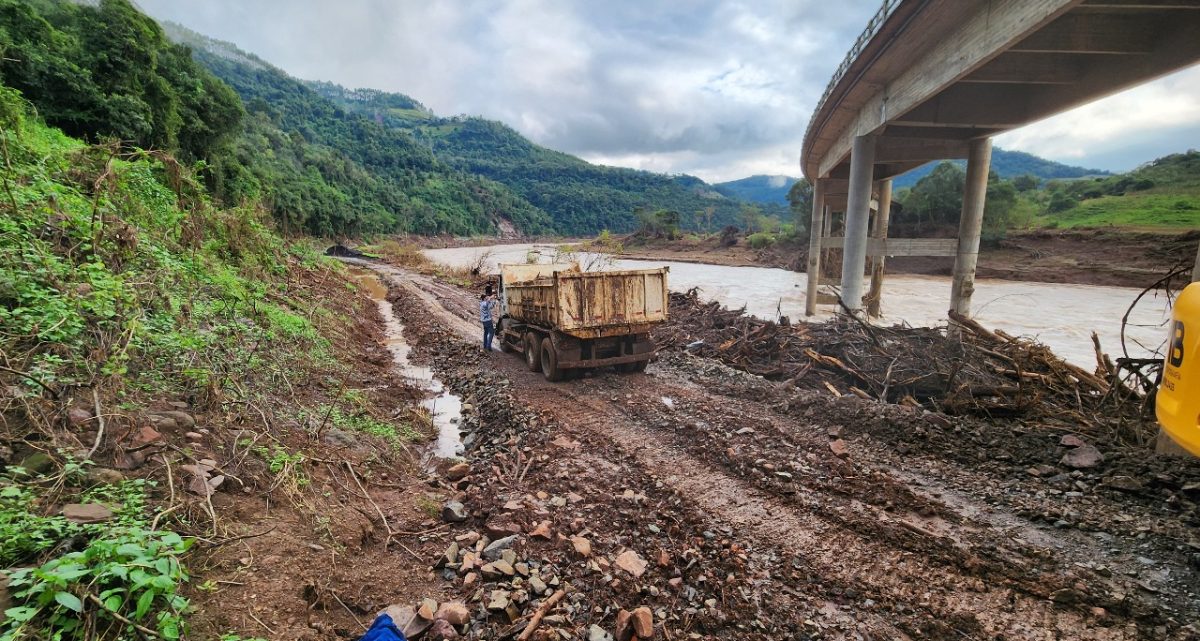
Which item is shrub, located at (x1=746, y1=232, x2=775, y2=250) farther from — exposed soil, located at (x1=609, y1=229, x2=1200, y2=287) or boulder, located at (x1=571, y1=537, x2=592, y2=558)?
boulder, located at (x1=571, y1=537, x2=592, y2=558)

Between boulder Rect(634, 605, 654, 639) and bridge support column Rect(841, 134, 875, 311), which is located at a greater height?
bridge support column Rect(841, 134, 875, 311)

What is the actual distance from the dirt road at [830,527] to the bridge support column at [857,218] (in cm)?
953

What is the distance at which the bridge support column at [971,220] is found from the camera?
1556 centimetres

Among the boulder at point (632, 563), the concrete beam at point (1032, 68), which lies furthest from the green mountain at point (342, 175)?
the concrete beam at point (1032, 68)

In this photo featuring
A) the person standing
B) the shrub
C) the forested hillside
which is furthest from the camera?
the shrub

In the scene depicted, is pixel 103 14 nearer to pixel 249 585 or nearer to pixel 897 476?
pixel 249 585

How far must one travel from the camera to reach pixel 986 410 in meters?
6.78

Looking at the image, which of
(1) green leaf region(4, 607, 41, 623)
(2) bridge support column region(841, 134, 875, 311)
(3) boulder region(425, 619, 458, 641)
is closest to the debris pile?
(2) bridge support column region(841, 134, 875, 311)

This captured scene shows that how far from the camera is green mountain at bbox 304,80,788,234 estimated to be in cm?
13588

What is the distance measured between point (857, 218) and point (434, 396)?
1378cm

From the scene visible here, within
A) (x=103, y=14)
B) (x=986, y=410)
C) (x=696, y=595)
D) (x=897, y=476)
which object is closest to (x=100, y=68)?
(x=103, y=14)

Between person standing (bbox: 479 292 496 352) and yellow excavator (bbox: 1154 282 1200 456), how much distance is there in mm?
11103

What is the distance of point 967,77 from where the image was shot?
36.9 ft

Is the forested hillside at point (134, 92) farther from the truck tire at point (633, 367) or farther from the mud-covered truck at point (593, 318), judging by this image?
the truck tire at point (633, 367)
